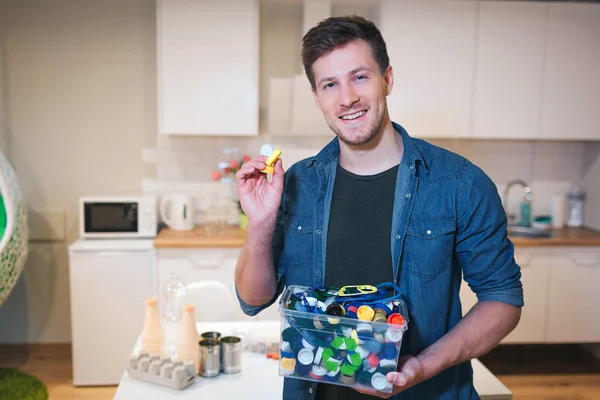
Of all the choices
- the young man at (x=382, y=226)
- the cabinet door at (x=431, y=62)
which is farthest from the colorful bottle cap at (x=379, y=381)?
the cabinet door at (x=431, y=62)

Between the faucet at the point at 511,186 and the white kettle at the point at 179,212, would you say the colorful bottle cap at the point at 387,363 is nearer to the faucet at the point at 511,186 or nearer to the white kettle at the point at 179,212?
the white kettle at the point at 179,212

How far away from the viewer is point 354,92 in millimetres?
1387

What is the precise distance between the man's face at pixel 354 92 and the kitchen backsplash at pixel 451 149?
2.28m


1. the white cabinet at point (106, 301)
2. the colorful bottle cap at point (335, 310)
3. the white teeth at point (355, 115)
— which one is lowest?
the white cabinet at point (106, 301)

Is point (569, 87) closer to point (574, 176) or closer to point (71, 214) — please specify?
point (574, 176)

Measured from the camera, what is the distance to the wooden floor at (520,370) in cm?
332

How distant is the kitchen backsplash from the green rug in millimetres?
1274

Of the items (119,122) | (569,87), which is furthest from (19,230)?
(569,87)

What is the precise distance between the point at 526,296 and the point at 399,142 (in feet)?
7.62

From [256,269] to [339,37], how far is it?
1.87 ft

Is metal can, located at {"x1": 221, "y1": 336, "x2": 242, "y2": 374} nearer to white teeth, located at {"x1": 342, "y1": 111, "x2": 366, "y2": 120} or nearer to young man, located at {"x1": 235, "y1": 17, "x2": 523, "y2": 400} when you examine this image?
young man, located at {"x1": 235, "y1": 17, "x2": 523, "y2": 400}

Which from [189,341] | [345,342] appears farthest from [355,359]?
[189,341]

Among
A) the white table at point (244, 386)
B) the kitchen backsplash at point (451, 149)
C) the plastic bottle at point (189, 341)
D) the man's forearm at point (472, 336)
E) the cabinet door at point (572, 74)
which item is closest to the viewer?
the man's forearm at point (472, 336)

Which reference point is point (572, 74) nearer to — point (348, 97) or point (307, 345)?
point (348, 97)
